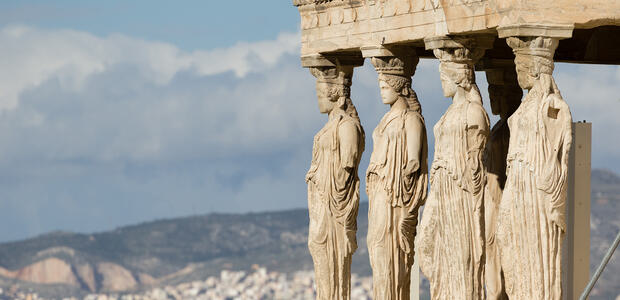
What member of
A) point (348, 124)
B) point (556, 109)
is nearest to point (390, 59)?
point (348, 124)

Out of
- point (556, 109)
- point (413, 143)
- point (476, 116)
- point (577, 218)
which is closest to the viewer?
point (556, 109)

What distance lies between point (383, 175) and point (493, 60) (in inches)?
96.3

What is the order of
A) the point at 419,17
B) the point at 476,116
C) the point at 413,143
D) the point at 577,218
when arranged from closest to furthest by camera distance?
1. the point at 476,116
2. the point at 419,17
3. the point at 413,143
4. the point at 577,218

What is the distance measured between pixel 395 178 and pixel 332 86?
82.2 inches

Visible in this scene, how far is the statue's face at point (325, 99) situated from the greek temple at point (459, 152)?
2 centimetres

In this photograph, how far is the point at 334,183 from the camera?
20.4 meters

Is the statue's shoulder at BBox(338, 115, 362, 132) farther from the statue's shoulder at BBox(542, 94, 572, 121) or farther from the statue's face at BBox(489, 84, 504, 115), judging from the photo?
the statue's shoulder at BBox(542, 94, 572, 121)

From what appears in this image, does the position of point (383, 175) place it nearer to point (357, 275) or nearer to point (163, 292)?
point (357, 275)

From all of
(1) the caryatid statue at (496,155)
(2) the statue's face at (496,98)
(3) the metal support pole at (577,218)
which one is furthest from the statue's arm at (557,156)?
(3) the metal support pole at (577,218)

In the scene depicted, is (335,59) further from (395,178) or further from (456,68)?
(456,68)

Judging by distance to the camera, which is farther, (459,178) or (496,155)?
(496,155)

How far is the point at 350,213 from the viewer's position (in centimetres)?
2050

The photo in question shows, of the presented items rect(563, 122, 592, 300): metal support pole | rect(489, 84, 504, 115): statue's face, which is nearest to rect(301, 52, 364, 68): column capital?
rect(489, 84, 504, 115): statue's face

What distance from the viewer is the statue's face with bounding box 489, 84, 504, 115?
66.4 feet
